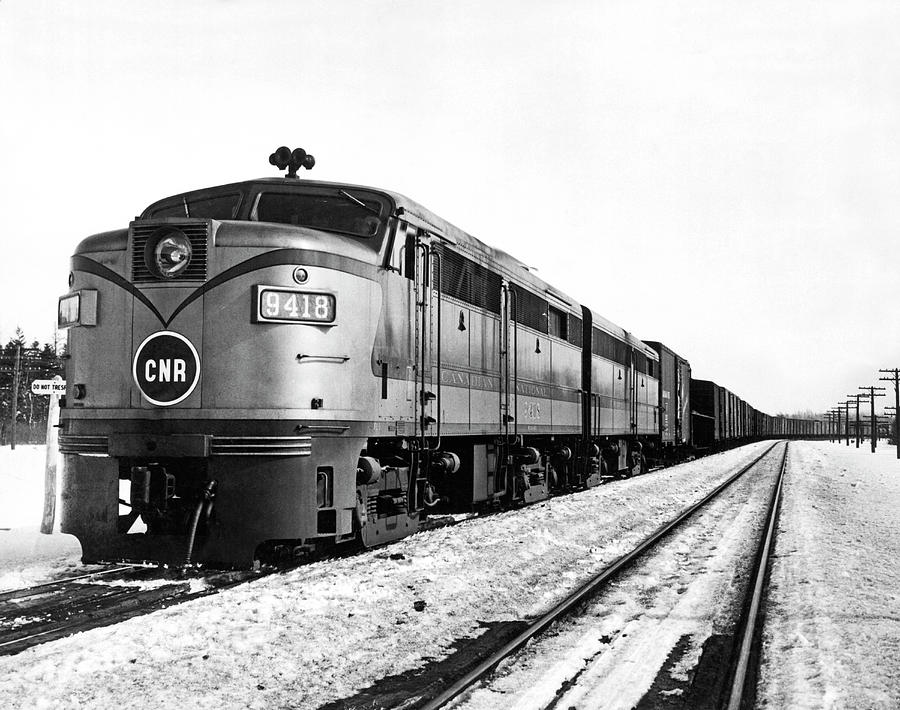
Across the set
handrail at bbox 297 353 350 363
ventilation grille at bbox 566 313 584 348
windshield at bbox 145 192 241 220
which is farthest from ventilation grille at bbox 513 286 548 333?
handrail at bbox 297 353 350 363

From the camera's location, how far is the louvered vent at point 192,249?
7477 millimetres

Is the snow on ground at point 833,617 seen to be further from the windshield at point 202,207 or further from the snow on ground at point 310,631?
the windshield at point 202,207

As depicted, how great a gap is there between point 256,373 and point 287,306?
2.07 ft

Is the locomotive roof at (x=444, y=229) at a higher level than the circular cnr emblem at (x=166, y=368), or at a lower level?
higher

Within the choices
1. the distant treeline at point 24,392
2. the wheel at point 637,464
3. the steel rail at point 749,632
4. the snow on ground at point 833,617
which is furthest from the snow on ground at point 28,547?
the distant treeline at point 24,392

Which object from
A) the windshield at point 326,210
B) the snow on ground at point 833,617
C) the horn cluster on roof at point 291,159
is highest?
the horn cluster on roof at point 291,159

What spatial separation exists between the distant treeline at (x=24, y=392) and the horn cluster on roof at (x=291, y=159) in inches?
1858

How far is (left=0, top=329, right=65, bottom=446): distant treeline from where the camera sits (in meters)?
56.9

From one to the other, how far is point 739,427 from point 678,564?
56033mm

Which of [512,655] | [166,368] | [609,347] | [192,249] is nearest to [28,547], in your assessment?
[166,368]

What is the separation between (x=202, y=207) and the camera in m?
8.92

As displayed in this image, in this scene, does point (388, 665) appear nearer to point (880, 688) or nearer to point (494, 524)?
point (880, 688)

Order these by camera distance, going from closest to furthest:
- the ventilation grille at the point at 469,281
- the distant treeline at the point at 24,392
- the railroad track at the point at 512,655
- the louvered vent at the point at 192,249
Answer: the railroad track at the point at 512,655 < the louvered vent at the point at 192,249 < the ventilation grille at the point at 469,281 < the distant treeline at the point at 24,392

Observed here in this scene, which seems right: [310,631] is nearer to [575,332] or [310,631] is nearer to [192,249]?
[192,249]
